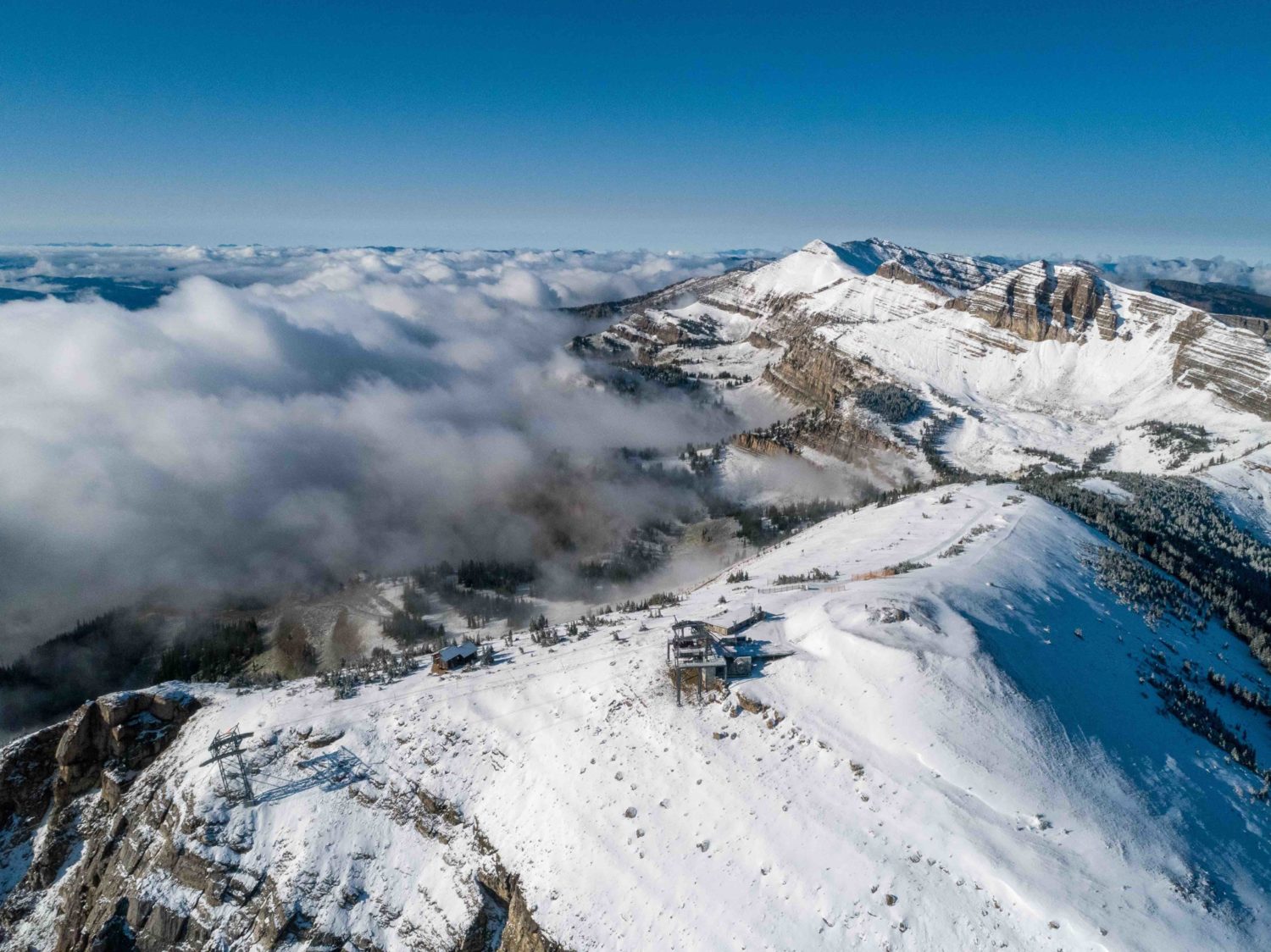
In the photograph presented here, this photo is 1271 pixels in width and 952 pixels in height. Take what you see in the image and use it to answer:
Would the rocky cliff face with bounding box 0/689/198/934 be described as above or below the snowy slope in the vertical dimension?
below

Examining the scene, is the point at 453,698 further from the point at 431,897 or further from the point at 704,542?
the point at 704,542

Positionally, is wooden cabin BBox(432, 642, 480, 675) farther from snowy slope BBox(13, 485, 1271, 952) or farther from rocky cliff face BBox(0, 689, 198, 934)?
rocky cliff face BBox(0, 689, 198, 934)

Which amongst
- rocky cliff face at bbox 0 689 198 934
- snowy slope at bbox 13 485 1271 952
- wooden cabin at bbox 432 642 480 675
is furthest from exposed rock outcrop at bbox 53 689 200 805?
wooden cabin at bbox 432 642 480 675

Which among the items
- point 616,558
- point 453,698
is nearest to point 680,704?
point 453,698

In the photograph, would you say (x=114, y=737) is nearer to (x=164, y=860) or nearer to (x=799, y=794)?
(x=164, y=860)

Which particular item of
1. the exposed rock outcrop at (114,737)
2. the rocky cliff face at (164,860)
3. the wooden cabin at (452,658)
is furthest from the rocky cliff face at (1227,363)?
the exposed rock outcrop at (114,737)

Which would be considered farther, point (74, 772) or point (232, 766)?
point (74, 772)

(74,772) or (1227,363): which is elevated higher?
(1227,363)

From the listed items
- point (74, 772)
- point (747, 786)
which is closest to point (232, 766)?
point (74, 772)

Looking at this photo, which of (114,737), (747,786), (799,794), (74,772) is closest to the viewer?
(799,794)
